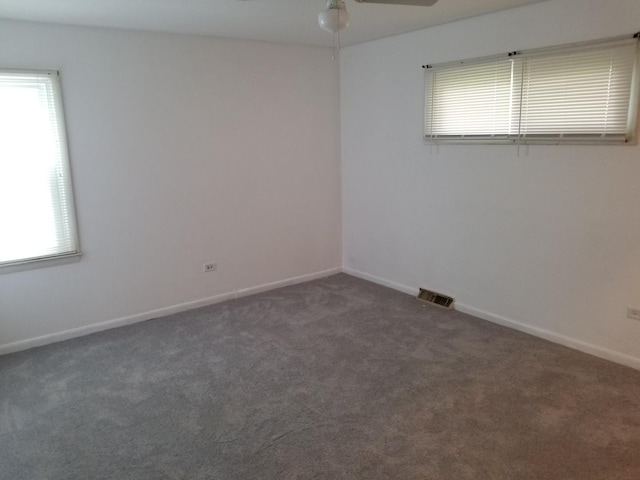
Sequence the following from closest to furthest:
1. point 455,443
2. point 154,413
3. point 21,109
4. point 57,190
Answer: point 455,443, point 154,413, point 21,109, point 57,190

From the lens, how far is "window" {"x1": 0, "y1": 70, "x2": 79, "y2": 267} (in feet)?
11.4

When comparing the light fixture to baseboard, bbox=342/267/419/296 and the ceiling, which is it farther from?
baseboard, bbox=342/267/419/296

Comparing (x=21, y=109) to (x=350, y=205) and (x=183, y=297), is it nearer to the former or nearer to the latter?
(x=183, y=297)

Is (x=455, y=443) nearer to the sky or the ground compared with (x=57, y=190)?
nearer to the ground

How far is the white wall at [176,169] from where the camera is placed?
3.73 metres

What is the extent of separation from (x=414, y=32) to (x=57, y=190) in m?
3.26

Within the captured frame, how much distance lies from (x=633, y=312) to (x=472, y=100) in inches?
77.2

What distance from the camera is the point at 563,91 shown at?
11.0 feet

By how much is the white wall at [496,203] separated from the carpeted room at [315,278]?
16mm

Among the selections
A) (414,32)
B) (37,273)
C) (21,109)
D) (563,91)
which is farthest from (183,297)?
(563,91)

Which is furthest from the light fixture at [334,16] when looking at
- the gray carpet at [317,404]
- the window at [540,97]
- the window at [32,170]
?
the window at [32,170]

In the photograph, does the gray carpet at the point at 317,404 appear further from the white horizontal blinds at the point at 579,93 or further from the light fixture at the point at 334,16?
the light fixture at the point at 334,16

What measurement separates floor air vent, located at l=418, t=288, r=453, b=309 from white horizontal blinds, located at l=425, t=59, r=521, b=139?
56.5 inches

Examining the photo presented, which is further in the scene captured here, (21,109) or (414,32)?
(414,32)
